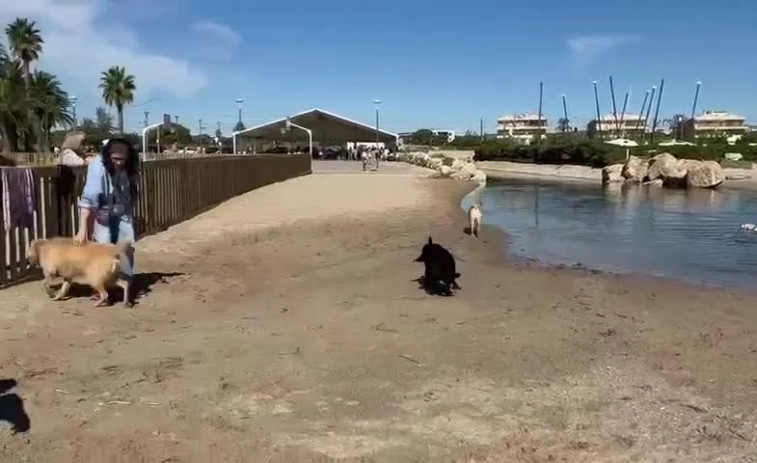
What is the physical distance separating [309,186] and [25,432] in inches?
1124

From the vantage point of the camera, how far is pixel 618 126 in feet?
437

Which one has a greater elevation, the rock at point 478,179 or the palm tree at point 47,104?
the palm tree at point 47,104

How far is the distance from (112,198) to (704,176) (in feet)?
151

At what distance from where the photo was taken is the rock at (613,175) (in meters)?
53.7

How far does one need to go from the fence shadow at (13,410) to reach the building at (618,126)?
12534 centimetres

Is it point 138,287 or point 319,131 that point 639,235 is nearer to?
point 138,287

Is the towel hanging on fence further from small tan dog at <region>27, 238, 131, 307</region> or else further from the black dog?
the black dog

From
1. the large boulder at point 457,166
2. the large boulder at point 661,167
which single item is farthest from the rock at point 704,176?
the large boulder at point 457,166

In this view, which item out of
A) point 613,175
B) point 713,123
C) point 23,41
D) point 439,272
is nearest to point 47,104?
point 23,41

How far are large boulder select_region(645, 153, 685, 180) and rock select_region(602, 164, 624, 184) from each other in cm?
203

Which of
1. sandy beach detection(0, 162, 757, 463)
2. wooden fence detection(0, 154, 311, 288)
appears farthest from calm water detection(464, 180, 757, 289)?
wooden fence detection(0, 154, 311, 288)

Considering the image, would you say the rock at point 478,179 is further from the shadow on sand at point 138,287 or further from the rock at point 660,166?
the shadow on sand at point 138,287

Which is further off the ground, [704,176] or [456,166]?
[456,166]

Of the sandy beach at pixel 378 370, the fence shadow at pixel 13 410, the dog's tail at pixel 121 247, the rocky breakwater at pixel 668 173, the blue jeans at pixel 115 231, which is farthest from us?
the rocky breakwater at pixel 668 173
